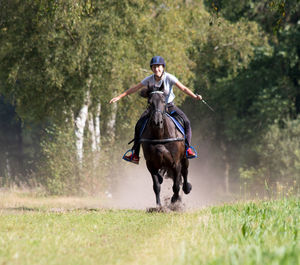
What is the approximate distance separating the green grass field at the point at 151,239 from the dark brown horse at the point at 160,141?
5.95 ft

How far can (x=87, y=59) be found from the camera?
24.5 metres

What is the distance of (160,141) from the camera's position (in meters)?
13.8

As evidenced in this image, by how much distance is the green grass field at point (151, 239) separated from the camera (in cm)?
684

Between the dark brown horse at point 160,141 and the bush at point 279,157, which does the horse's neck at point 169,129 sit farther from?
the bush at point 279,157

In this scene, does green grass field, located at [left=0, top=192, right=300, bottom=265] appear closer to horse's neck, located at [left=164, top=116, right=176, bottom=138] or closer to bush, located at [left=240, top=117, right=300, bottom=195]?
horse's neck, located at [left=164, top=116, right=176, bottom=138]

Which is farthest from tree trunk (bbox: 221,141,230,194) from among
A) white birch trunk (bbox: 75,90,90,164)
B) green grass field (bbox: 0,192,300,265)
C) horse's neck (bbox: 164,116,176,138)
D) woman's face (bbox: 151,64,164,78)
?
green grass field (bbox: 0,192,300,265)

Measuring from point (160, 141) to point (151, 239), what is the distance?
203 inches

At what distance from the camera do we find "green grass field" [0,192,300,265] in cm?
684

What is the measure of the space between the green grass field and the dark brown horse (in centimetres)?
181

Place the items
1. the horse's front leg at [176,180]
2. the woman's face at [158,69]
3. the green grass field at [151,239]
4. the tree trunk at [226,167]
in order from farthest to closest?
1. the tree trunk at [226,167]
2. the horse's front leg at [176,180]
3. the woman's face at [158,69]
4. the green grass field at [151,239]

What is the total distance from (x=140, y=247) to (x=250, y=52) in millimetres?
30118

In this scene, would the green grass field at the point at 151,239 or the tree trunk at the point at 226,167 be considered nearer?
the green grass field at the point at 151,239

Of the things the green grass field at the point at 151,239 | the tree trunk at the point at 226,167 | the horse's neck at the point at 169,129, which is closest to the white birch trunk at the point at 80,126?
the horse's neck at the point at 169,129

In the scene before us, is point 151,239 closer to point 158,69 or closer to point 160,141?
point 160,141
